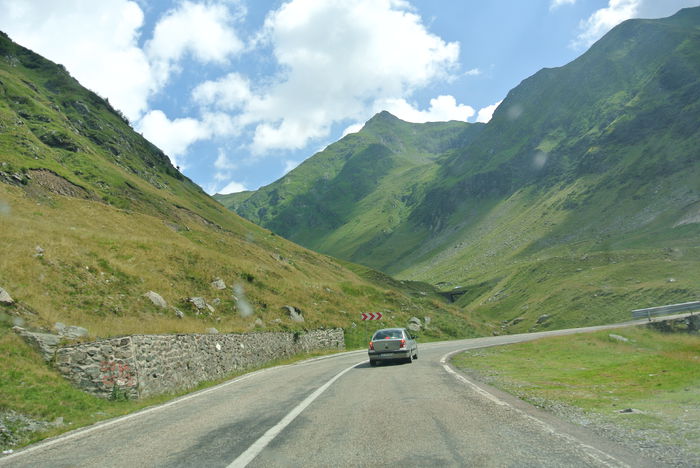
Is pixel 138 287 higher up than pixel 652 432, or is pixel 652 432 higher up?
pixel 138 287

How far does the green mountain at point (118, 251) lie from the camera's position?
1888cm

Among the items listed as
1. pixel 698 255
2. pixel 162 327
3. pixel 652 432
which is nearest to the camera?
pixel 652 432

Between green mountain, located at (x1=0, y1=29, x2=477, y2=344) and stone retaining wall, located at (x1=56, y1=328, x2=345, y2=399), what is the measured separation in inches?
63.4

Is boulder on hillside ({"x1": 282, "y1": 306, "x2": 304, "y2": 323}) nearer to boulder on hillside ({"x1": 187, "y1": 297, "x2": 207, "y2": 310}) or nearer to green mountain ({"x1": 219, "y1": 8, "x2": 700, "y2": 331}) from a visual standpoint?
boulder on hillside ({"x1": 187, "y1": 297, "x2": 207, "y2": 310})

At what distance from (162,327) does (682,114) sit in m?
161

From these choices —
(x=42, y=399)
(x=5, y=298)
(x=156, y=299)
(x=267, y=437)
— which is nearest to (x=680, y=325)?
(x=156, y=299)

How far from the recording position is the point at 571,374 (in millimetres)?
14984

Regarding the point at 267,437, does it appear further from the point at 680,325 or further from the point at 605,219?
the point at 605,219

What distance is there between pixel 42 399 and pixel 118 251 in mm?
20407

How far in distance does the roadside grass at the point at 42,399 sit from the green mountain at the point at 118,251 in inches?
31.6

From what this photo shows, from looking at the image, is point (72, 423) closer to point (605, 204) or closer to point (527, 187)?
point (605, 204)

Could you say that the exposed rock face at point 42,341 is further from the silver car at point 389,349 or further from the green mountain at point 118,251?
the silver car at point 389,349

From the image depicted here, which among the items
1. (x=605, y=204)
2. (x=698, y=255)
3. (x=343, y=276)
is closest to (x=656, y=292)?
(x=698, y=255)

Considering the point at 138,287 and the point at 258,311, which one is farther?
the point at 258,311
